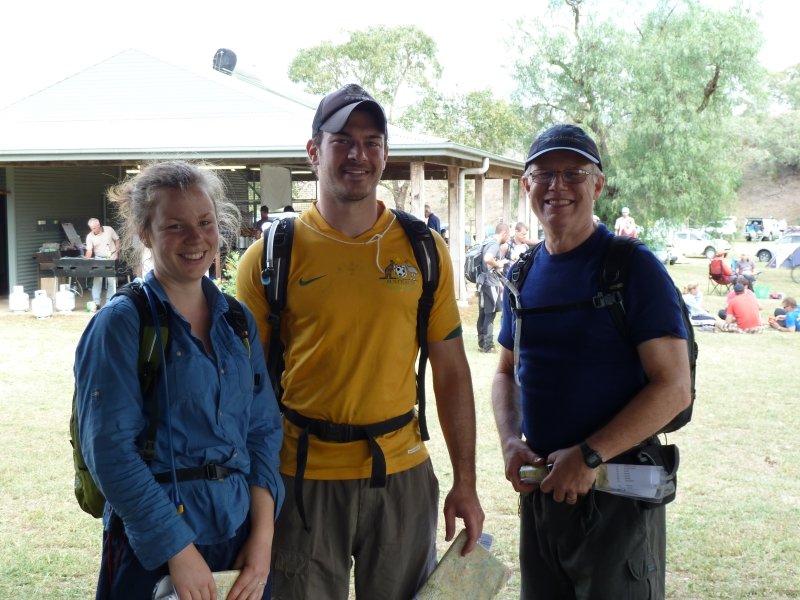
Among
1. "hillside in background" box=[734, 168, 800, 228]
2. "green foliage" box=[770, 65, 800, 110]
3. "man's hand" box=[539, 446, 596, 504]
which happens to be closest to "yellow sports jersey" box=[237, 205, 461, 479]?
"man's hand" box=[539, 446, 596, 504]

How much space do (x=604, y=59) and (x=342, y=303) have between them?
28927 millimetres

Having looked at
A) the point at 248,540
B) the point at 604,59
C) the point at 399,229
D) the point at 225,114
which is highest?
the point at 604,59

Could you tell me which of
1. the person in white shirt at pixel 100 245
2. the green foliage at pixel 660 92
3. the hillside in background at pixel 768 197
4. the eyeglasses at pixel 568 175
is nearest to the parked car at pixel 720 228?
the green foliage at pixel 660 92

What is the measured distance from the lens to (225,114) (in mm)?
19078

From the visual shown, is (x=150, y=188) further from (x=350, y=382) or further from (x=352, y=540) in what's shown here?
(x=352, y=540)

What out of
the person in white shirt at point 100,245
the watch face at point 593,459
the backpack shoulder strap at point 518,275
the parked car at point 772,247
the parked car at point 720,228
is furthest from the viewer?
the parked car at point 772,247

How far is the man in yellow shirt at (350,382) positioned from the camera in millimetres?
2482

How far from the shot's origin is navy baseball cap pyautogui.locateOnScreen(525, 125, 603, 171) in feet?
8.53

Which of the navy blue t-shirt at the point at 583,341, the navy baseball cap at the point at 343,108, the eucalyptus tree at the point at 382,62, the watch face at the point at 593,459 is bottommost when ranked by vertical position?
the watch face at the point at 593,459

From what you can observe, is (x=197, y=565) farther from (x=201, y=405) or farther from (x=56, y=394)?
(x=56, y=394)

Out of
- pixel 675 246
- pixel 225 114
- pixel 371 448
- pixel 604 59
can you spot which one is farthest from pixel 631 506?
pixel 675 246

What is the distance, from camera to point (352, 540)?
8.36 ft

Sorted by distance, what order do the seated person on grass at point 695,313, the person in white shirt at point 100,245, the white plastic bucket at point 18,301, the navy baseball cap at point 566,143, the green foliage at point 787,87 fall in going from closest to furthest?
1. the navy baseball cap at point 566,143
2. the seated person on grass at point 695,313
3. the white plastic bucket at point 18,301
4. the person in white shirt at point 100,245
5. the green foliage at point 787,87

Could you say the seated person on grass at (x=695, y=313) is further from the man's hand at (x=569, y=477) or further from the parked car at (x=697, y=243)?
the parked car at (x=697, y=243)
